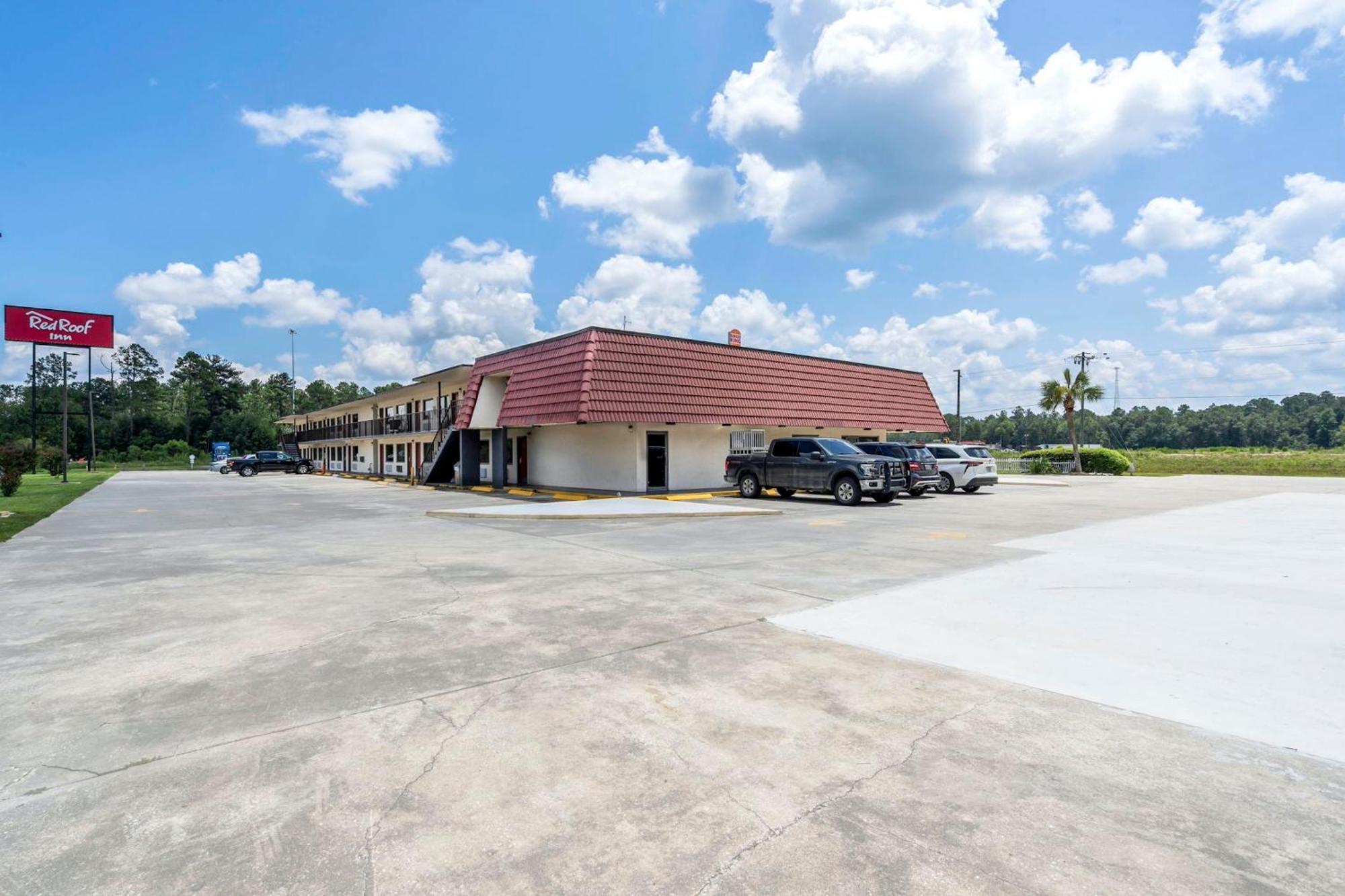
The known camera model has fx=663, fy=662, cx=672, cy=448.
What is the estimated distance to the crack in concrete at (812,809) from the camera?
269 cm

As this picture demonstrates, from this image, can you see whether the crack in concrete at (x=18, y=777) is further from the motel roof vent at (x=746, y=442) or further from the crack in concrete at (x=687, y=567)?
the motel roof vent at (x=746, y=442)

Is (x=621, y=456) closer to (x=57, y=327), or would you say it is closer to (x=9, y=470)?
(x=9, y=470)

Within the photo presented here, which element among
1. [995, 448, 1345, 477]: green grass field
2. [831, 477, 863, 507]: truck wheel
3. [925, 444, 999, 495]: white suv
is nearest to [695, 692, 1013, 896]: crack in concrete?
[831, 477, 863, 507]: truck wheel

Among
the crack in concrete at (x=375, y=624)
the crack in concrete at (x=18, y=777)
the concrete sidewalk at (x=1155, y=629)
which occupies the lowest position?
the concrete sidewalk at (x=1155, y=629)

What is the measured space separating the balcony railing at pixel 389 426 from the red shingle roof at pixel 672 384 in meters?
8.45

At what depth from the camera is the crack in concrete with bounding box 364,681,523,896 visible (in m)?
2.71

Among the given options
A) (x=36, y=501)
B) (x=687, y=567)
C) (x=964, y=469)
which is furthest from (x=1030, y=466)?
(x=36, y=501)

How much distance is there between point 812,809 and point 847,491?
17.8m

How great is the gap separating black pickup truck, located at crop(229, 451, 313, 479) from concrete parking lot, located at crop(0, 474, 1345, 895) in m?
48.7

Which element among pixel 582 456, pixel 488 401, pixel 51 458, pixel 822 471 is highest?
pixel 488 401

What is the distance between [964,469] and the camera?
25906mm

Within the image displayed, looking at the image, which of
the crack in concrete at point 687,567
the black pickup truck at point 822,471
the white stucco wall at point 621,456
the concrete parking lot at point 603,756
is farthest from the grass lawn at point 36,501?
the black pickup truck at point 822,471

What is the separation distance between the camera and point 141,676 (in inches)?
206

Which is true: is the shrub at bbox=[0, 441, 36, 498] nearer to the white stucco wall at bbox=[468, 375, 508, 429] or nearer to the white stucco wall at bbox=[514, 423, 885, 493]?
the white stucco wall at bbox=[468, 375, 508, 429]
